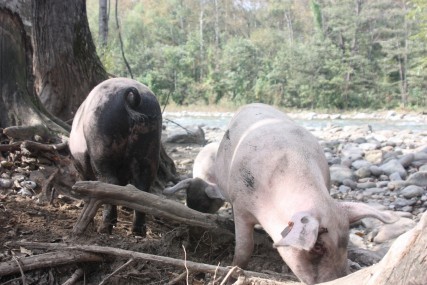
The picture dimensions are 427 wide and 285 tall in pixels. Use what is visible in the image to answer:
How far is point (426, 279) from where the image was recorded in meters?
1.70

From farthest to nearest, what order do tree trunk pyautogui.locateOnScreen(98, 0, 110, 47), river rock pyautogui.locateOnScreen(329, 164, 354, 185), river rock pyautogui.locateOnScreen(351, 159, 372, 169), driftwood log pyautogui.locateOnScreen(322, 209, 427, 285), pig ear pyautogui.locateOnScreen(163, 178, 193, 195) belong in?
tree trunk pyautogui.locateOnScreen(98, 0, 110, 47)
river rock pyautogui.locateOnScreen(351, 159, 372, 169)
river rock pyautogui.locateOnScreen(329, 164, 354, 185)
pig ear pyautogui.locateOnScreen(163, 178, 193, 195)
driftwood log pyautogui.locateOnScreen(322, 209, 427, 285)

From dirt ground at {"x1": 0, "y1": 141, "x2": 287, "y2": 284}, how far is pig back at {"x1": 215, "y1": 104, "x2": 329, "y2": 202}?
0.46 metres

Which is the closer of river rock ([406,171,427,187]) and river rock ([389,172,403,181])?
river rock ([406,171,427,187])

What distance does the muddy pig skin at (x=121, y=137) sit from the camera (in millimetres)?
3656

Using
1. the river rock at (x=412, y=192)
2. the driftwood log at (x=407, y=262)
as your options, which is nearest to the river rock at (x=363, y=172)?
the river rock at (x=412, y=192)

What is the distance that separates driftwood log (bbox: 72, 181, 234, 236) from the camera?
3.10m

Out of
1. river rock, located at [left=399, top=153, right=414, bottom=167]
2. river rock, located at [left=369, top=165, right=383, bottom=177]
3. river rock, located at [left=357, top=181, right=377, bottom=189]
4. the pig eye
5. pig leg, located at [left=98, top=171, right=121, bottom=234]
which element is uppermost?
the pig eye

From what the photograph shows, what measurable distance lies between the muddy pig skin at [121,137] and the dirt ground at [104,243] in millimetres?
327

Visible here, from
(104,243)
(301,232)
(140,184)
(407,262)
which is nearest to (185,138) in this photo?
(140,184)

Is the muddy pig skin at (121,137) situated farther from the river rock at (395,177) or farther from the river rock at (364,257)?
the river rock at (395,177)

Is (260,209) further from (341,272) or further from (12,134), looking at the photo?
(12,134)

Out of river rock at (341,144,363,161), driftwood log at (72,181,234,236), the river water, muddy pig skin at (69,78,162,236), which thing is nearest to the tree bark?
muddy pig skin at (69,78,162,236)

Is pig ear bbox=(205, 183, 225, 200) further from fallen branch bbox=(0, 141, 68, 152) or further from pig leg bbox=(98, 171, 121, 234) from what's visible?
fallen branch bbox=(0, 141, 68, 152)

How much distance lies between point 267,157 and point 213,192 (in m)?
1.04
